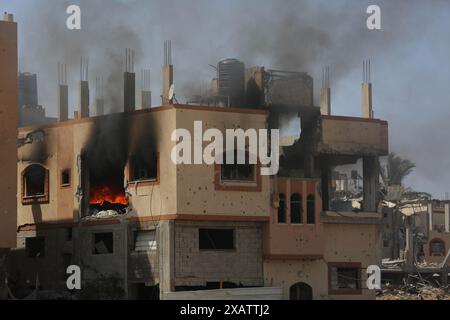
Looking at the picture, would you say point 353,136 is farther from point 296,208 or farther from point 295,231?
point 295,231

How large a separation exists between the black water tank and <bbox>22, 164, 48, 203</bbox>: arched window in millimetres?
9796

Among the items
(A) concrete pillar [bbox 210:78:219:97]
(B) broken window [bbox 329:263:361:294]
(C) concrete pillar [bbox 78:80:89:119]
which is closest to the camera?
(B) broken window [bbox 329:263:361:294]

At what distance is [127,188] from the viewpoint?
51406 millimetres

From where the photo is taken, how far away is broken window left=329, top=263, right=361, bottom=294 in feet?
175

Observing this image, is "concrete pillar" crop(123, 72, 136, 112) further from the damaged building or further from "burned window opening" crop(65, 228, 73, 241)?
"burned window opening" crop(65, 228, 73, 241)

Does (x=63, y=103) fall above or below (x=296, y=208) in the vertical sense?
above

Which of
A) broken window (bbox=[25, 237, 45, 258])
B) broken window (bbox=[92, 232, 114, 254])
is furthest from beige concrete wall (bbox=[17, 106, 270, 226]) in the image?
broken window (bbox=[25, 237, 45, 258])

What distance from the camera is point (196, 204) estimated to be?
49.2m

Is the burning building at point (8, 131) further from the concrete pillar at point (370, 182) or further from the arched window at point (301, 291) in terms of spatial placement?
the concrete pillar at point (370, 182)

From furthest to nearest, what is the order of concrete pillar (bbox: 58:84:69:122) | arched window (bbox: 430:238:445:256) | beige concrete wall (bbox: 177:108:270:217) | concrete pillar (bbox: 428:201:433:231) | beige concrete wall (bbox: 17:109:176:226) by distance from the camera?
concrete pillar (bbox: 428:201:433:231), arched window (bbox: 430:238:445:256), concrete pillar (bbox: 58:84:69:122), beige concrete wall (bbox: 17:109:176:226), beige concrete wall (bbox: 177:108:270:217)

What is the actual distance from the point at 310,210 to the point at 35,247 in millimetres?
13975

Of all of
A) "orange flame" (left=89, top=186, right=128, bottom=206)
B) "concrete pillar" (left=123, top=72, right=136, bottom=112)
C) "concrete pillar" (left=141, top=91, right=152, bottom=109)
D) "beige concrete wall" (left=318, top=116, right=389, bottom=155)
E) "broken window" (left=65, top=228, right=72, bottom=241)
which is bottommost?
"broken window" (left=65, top=228, right=72, bottom=241)

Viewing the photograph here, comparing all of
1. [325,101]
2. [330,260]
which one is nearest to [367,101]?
[325,101]

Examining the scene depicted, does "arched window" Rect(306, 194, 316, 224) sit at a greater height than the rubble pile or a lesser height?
greater
